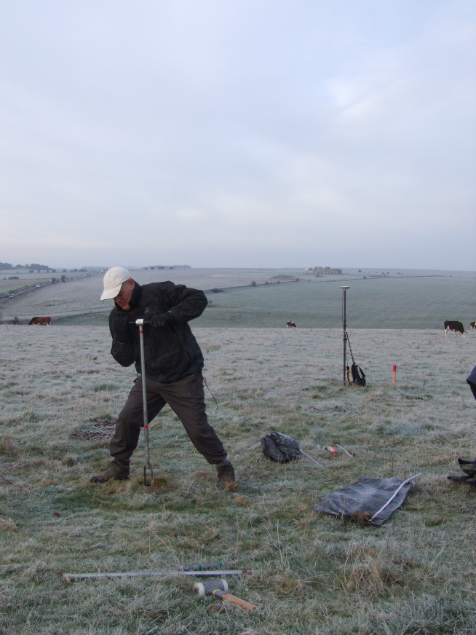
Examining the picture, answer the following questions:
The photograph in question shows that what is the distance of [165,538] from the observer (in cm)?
379

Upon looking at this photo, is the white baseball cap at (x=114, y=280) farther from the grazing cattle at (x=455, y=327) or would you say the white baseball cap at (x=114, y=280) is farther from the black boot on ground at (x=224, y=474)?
the grazing cattle at (x=455, y=327)

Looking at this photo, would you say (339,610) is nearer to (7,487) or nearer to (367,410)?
(7,487)

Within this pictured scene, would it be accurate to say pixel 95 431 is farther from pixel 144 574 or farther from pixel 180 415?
pixel 144 574

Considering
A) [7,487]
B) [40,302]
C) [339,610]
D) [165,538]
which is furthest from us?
[40,302]

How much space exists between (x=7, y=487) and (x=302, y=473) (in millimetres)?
3178

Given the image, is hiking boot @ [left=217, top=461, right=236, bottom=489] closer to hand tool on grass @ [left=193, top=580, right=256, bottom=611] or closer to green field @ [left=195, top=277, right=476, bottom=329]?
hand tool on grass @ [left=193, top=580, right=256, bottom=611]

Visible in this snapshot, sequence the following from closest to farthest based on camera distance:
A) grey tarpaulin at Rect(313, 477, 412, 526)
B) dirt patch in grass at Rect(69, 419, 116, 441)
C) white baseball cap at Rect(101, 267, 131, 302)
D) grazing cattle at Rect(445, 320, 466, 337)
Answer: grey tarpaulin at Rect(313, 477, 412, 526)
white baseball cap at Rect(101, 267, 131, 302)
dirt patch in grass at Rect(69, 419, 116, 441)
grazing cattle at Rect(445, 320, 466, 337)

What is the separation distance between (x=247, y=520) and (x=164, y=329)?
6.72ft

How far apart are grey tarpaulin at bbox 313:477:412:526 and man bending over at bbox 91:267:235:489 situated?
112cm

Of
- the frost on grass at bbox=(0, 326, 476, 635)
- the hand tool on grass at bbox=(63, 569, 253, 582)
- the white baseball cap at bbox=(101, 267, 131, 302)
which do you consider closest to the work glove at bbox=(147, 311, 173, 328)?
the white baseball cap at bbox=(101, 267, 131, 302)

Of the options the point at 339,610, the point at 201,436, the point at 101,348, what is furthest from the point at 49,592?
the point at 101,348

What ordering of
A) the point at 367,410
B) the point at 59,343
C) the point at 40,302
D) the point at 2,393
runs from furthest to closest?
1. the point at 40,302
2. the point at 59,343
3. the point at 2,393
4. the point at 367,410

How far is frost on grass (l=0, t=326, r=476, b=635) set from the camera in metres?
2.81

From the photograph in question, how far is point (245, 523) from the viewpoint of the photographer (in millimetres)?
4137
